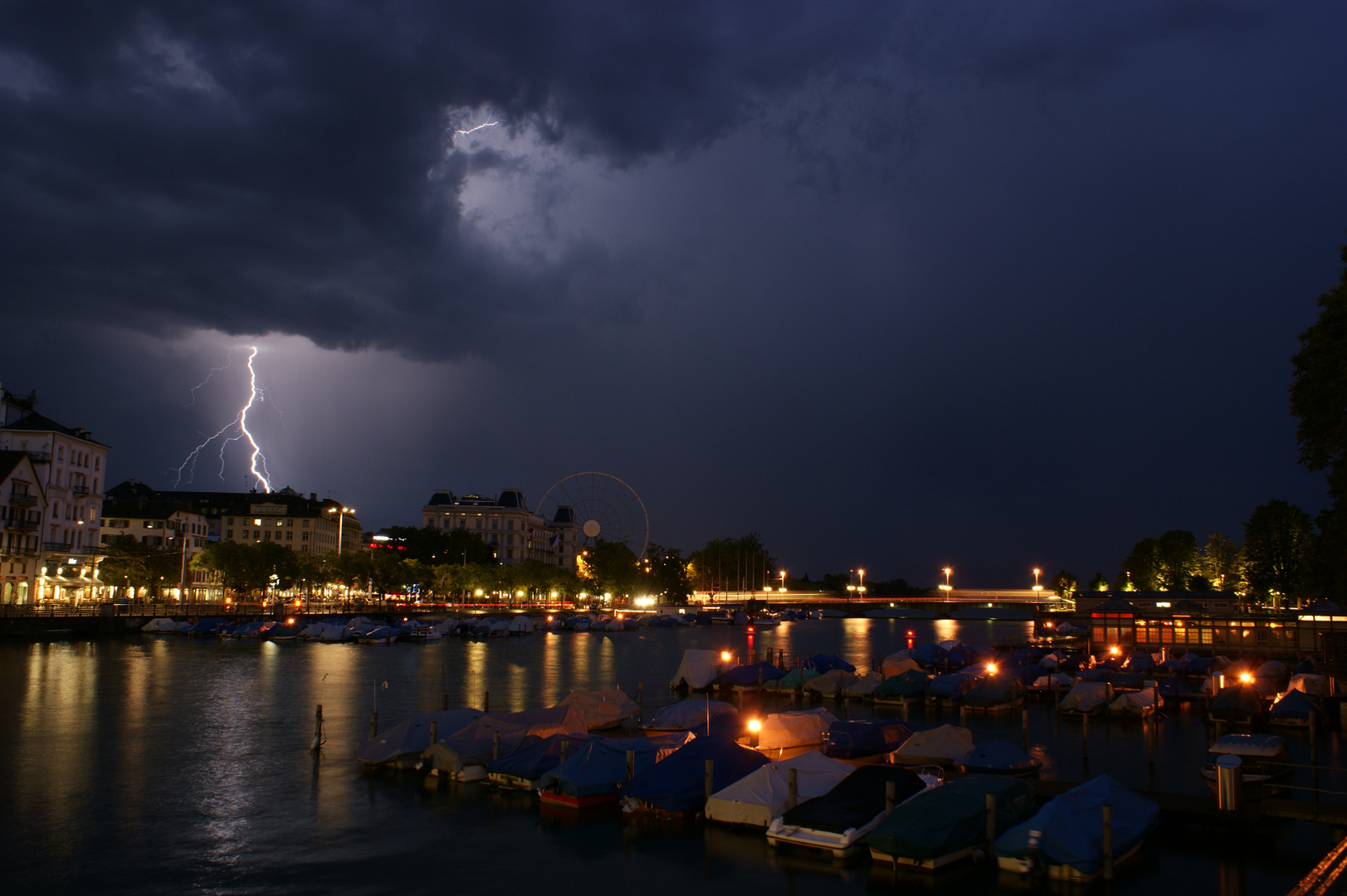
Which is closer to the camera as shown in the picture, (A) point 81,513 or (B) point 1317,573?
(B) point 1317,573

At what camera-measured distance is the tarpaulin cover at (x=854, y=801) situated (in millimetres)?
24203

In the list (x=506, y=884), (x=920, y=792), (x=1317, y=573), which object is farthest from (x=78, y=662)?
(x=1317, y=573)

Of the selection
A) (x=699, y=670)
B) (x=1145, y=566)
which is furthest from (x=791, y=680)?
(x=1145, y=566)

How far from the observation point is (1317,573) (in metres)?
59.6

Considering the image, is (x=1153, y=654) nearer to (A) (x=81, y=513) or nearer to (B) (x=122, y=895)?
(B) (x=122, y=895)

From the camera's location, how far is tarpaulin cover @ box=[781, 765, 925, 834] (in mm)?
24203

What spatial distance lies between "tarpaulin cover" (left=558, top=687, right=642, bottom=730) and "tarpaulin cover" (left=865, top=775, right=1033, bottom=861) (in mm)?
18575

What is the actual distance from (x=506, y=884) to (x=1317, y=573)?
58774mm

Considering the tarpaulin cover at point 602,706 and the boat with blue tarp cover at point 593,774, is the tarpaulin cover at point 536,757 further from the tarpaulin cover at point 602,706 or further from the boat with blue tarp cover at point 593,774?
the tarpaulin cover at point 602,706

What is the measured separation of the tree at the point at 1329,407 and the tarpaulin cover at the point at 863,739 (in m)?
25.2

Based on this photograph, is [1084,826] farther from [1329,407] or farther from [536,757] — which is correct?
[1329,407]

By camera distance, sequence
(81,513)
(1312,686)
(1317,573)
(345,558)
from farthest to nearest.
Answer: (345,558)
(81,513)
(1317,573)
(1312,686)

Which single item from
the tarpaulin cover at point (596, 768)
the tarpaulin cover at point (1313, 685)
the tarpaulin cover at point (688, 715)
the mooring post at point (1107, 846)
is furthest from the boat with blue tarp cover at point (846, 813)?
the tarpaulin cover at point (1313, 685)

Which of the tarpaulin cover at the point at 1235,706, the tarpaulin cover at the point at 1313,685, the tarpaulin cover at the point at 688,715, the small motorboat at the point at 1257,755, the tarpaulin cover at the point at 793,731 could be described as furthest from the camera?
the tarpaulin cover at the point at 1313,685
